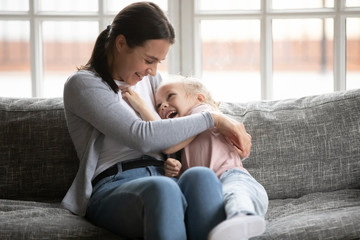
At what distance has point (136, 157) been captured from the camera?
2.20 metres

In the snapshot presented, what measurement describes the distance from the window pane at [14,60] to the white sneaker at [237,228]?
197 centimetres

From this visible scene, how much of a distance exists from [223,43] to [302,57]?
18.2 inches

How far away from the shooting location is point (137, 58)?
216 centimetres

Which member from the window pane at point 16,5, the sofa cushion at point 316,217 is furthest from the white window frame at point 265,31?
the sofa cushion at point 316,217

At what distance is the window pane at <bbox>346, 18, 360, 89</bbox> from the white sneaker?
187 cm

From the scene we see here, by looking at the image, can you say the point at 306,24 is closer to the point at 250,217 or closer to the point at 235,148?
the point at 235,148

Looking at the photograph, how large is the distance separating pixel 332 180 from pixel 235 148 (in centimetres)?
53

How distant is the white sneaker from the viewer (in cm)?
167

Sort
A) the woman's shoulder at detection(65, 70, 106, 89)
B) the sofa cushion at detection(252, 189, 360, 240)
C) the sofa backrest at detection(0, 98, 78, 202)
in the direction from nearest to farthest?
the sofa cushion at detection(252, 189, 360, 240)
the woman's shoulder at detection(65, 70, 106, 89)
the sofa backrest at detection(0, 98, 78, 202)

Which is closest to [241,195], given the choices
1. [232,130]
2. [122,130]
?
[232,130]

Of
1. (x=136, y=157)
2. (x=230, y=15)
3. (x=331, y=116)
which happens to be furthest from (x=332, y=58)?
(x=136, y=157)

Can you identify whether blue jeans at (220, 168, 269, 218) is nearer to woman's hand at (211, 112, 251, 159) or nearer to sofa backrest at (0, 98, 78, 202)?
woman's hand at (211, 112, 251, 159)

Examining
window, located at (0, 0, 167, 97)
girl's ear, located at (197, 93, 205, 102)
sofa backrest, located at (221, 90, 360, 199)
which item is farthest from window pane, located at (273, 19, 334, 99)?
girl's ear, located at (197, 93, 205, 102)

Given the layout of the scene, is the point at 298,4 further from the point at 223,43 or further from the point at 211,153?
the point at 211,153
